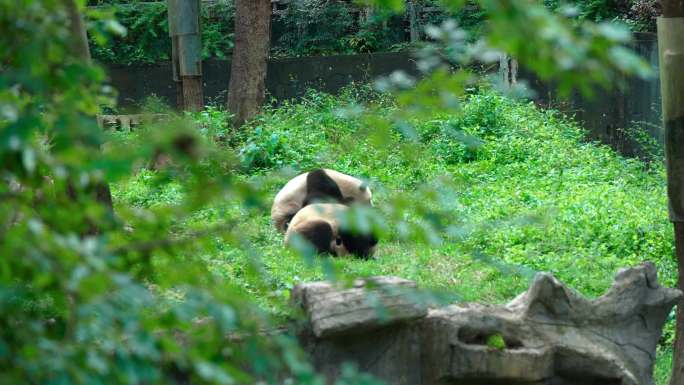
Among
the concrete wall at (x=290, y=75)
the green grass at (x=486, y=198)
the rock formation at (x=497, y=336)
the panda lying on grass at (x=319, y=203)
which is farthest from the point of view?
the concrete wall at (x=290, y=75)

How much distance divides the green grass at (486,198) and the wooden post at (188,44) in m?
1.02

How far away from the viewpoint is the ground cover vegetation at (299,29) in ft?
54.5

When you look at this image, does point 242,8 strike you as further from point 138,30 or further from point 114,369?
point 114,369

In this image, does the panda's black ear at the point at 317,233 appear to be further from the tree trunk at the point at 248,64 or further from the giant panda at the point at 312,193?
the tree trunk at the point at 248,64

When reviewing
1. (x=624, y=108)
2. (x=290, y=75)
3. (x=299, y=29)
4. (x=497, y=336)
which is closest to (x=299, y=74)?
→ (x=290, y=75)

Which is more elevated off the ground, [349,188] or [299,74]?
[299,74]

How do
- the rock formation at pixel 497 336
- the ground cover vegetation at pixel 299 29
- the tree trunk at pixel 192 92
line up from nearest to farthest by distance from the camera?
the rock formation at pixel 497 336
the tree trunk at pixel 192 92
the ground cover vegetation at pixel 299 29

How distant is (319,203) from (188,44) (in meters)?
5.62

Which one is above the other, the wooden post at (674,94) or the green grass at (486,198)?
the wooden post at (674,94)

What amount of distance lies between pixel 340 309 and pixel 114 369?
2.77 meters

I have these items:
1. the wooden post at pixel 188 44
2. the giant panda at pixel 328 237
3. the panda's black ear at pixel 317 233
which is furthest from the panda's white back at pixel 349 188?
the wooden post at pixel 188 44

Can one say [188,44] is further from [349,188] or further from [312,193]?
[312,193]

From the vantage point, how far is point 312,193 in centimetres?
895

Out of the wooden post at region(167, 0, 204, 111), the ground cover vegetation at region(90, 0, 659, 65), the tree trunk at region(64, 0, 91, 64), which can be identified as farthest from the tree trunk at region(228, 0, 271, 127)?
the tree trunk at region(64, 0, 91, 64)
